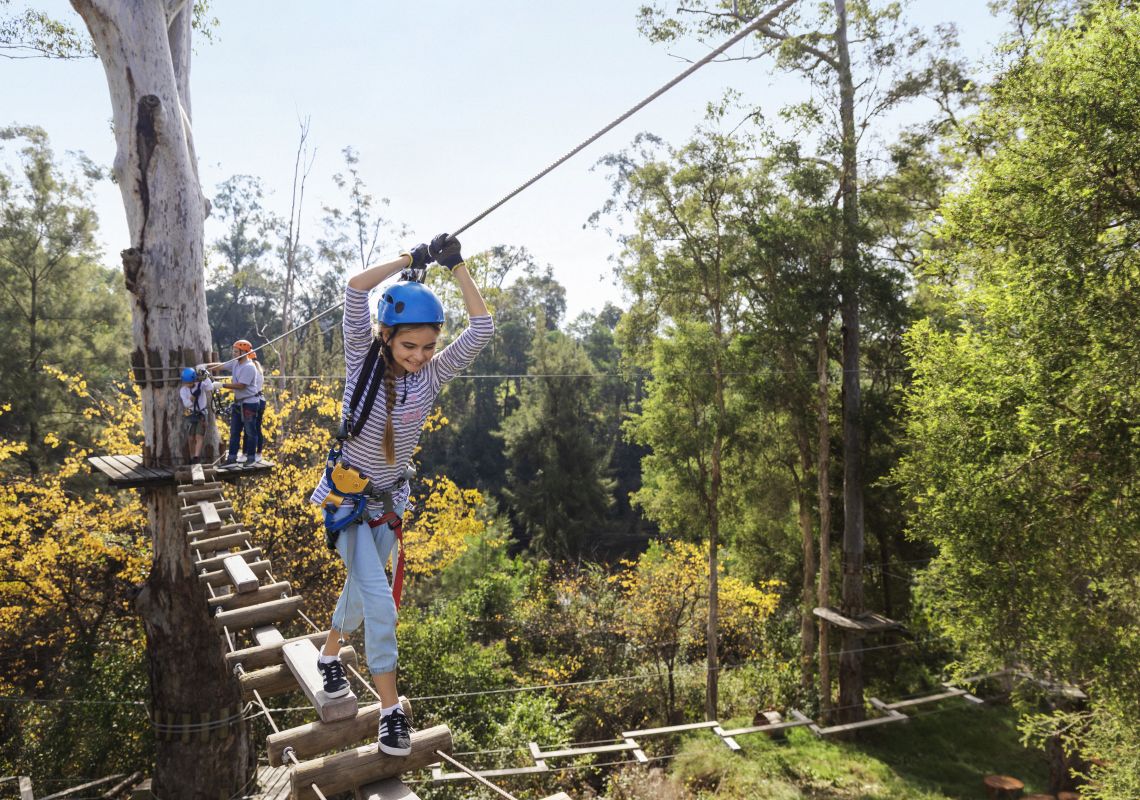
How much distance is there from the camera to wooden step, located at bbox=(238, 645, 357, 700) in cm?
266

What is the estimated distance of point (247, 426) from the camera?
6.05 metres

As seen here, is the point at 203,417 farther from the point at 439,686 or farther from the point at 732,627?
the point at 732,627

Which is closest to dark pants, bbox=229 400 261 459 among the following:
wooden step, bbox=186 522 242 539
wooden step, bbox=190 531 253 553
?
wooden step, bbox=186 522 242 539

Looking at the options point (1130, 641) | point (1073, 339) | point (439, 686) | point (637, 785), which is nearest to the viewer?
point (1073, 339)

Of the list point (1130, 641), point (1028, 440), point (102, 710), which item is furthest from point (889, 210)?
point (102, 710)

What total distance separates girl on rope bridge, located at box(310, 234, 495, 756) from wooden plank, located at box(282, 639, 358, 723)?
45mm

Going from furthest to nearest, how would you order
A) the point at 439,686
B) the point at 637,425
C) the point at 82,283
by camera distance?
the point at 82,283
the point at 637,425
the point at 439,686

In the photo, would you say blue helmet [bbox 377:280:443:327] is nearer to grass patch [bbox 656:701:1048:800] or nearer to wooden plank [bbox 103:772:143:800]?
wooden plank [bbox 103:772:143:800]

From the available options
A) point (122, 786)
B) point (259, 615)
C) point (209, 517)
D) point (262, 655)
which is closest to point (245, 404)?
point (209, 517)

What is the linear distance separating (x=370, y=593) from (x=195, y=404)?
3.92 m

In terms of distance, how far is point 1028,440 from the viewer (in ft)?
21.5

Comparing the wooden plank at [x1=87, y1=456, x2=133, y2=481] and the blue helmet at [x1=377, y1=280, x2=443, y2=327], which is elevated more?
the blue helmet at [x1=377, y1=280, x2=443, y2=327]

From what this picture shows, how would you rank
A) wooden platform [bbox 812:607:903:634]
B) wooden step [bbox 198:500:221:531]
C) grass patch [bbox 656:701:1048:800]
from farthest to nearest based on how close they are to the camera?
wooden platform [bbox 812:607:903:634] → grass patch [bbox 656:701:1048:800] → wooden step [bbox 198:500:221:531]

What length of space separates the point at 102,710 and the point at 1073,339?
40.4 ft
